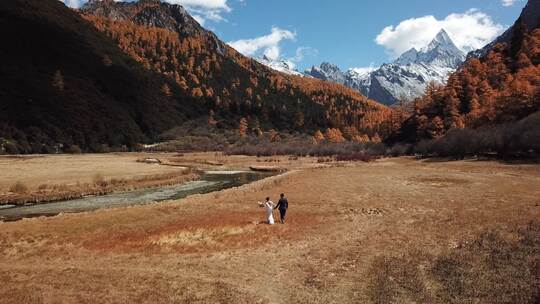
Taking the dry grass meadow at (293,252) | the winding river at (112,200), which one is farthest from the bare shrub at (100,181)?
the dry grass meadow at (293,252)

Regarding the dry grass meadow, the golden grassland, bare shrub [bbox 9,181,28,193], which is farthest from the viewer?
bare shrub [bbox 9,181,28,193]

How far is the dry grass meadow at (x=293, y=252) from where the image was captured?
19344mm

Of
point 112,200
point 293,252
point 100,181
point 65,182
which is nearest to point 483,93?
point 100,181

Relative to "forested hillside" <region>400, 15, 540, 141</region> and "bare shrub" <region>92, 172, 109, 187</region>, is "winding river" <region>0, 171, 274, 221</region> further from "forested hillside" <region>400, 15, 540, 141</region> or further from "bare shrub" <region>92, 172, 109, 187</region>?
"forested hillside" <region>400, 15, 540, 141</region>

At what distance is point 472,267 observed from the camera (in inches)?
842

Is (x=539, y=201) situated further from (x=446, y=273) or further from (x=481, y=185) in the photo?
(x=446, y=273)

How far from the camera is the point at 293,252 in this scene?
2627 cm

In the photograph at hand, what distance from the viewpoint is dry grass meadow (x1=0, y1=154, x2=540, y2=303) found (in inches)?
762

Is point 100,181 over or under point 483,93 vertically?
under

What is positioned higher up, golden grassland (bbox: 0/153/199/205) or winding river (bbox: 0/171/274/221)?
golden grassland (bbox: 0/153/199/205)

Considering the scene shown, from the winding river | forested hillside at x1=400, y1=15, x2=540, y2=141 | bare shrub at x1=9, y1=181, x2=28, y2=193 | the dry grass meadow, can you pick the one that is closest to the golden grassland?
bare shrub at x1=9, y1=181, x2=28, y2=193

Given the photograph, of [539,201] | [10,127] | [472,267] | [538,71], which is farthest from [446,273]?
[10,127]

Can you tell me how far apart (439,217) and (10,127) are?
151534 millimetres

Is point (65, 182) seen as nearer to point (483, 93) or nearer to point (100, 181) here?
point (100, 181)
